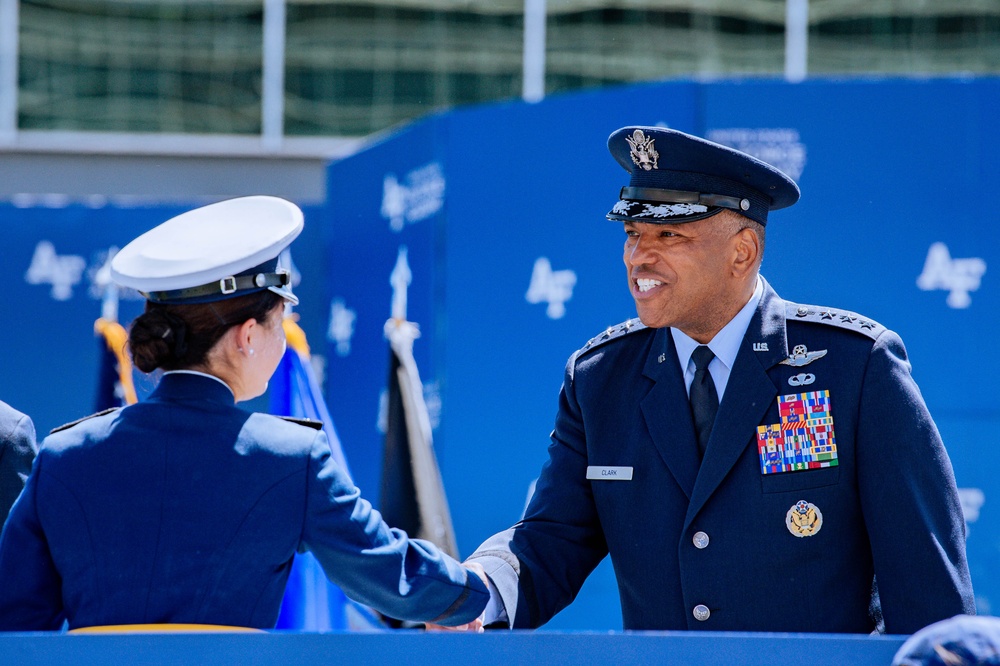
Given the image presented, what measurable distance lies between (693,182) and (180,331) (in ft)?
3.62

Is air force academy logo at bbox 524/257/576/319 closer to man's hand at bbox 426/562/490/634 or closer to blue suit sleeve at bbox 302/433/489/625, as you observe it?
man's hand at bbox 426/562/490/634

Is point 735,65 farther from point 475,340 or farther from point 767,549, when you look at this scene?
point 767,549

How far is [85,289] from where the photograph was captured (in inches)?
273

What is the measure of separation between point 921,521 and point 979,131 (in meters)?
3.41

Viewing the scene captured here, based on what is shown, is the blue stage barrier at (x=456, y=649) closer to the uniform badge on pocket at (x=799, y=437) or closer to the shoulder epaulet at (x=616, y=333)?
the uniform badge on pocket at (x=799, y=437)

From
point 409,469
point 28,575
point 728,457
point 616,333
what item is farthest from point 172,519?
point 409,469

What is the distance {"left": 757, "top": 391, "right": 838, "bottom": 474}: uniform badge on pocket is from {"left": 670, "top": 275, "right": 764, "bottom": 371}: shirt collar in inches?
6.0

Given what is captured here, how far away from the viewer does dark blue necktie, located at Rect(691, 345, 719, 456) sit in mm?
2684

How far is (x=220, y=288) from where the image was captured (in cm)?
228

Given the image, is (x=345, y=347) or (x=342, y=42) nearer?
(x=345, y=347)

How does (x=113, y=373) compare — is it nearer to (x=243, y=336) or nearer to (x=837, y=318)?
(x=243, y=336)

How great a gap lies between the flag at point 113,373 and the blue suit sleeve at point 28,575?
122 inches

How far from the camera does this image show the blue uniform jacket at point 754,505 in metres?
2.44

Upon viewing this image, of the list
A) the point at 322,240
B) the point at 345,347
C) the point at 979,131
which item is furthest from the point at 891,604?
the point at 322,240
